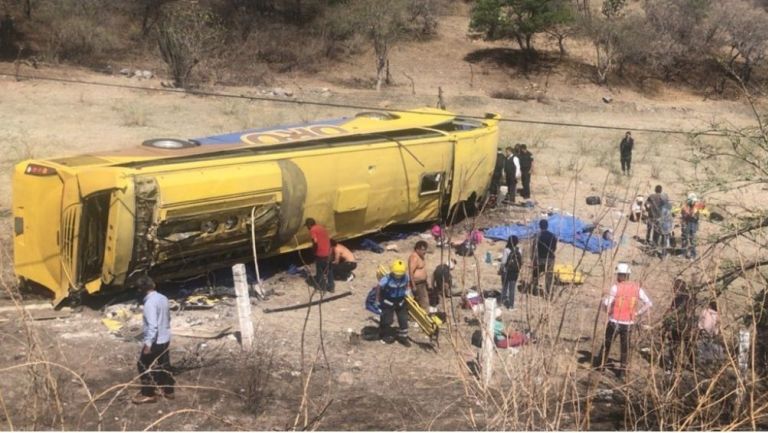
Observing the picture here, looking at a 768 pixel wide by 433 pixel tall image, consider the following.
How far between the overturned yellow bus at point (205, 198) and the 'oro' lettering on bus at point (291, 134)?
0.06 ft

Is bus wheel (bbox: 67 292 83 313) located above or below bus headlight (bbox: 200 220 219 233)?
below

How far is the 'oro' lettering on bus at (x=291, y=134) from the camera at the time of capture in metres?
12.3

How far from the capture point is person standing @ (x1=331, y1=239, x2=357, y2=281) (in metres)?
11.8

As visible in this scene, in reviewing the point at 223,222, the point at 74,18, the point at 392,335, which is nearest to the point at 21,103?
the point at 74,18

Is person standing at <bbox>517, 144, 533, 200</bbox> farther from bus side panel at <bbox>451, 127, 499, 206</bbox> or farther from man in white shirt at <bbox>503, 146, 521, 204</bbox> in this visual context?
bus side panel at <bbox>451, 127, 499, 206</bbox>

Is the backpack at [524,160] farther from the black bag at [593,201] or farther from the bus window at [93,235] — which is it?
the bus window at [93,235]

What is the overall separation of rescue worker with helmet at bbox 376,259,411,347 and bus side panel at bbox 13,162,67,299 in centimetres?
382

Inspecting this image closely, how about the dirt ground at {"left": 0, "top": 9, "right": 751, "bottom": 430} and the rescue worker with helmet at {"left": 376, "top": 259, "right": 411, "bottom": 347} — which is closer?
the dirt ground at {"left": 0, "top": 9, "right": 751, "bottom": 430}

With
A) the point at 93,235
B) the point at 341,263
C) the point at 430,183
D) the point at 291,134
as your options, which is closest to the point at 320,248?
the point at 341,263

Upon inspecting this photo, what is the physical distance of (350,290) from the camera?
11766 millimetres

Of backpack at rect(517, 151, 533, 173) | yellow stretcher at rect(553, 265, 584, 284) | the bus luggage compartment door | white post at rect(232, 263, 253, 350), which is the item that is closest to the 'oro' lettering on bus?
the bus luggage compartment door

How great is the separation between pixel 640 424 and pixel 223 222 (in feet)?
20.6

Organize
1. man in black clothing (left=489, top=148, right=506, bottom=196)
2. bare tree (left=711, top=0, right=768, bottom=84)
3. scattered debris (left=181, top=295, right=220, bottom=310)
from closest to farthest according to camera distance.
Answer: scattered debris (left=181, top=295, right=220, bottom=310), man in black clothing (left=489, top=148, right=506, bottom=196), bare tree (left=711, top=0, right=768, bottom=84)

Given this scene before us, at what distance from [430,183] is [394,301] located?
4.41m
